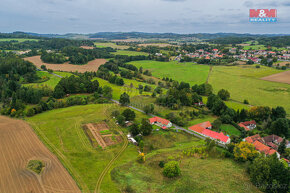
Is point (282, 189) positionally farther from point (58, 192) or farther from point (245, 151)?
point (58, 192)

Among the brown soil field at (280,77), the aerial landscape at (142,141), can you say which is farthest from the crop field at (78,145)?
the brown soil field at (280,77)

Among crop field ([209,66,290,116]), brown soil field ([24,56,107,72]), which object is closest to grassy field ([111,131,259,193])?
crop field ([209,66,290,116])

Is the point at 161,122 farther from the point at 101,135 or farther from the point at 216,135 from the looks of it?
the point at 101,135

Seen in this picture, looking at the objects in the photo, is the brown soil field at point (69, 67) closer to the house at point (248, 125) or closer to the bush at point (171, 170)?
the house at point (248, 125)

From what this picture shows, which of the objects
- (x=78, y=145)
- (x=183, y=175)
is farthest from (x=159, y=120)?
(x=78, y=145)

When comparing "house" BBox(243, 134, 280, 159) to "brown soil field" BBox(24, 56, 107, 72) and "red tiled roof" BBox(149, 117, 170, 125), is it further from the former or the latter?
"brown soil field" BBox(24, 56, 107, 72)
